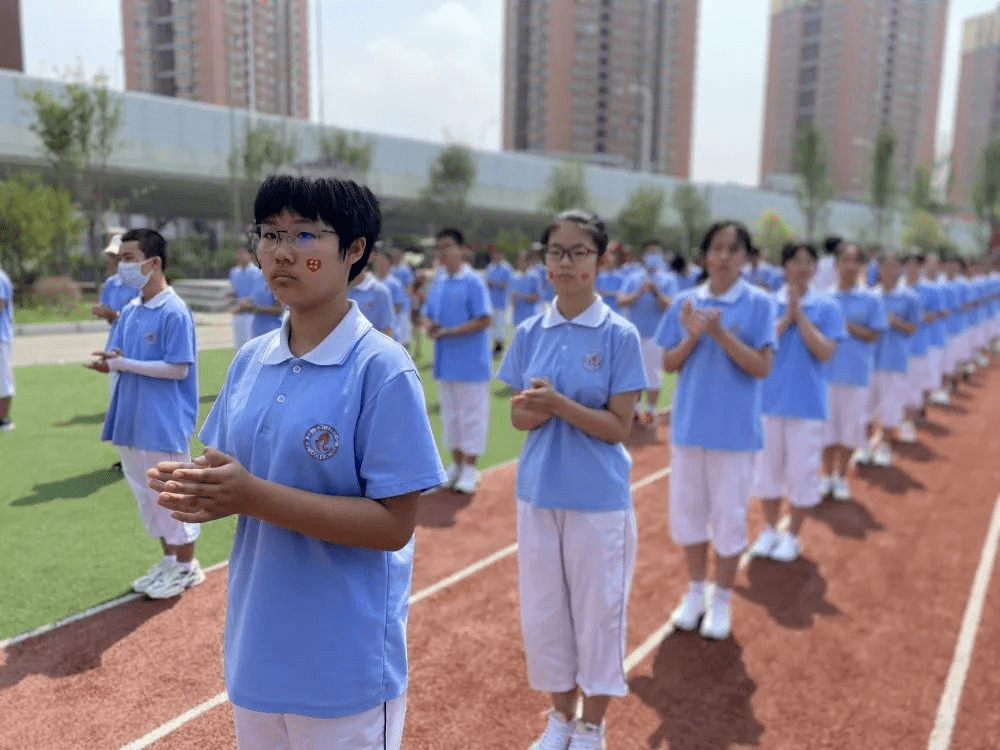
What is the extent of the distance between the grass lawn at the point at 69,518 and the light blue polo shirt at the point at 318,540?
41cm

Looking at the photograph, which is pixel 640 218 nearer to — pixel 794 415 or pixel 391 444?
pixel 794 415

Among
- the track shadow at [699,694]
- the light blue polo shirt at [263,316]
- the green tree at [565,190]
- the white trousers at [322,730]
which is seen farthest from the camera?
the green tree at [565,190]

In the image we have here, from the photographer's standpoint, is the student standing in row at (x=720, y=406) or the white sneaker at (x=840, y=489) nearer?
the student standing in row at (x=720, y=406)

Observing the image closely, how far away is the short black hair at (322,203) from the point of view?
5.90 feet

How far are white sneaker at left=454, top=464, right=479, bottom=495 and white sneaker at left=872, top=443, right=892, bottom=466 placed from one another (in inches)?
181

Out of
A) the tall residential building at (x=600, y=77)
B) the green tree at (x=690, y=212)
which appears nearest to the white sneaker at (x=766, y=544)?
the green tree at (x=690, y=212)

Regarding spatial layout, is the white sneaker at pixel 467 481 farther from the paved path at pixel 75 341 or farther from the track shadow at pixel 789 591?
the paved path at pixel 75 341

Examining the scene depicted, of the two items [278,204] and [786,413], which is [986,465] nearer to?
[786,413]

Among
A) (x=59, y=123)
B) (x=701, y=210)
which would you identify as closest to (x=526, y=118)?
(x=701, y=210)

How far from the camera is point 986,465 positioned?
29.8 feet

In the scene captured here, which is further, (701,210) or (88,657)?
(701,210)

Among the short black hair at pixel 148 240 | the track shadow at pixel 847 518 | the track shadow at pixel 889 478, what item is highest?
the short black hair at pixel 148 240

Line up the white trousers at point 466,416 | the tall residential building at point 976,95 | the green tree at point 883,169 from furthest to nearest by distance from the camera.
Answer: the tall residential building at point 976,95
the green tree at point 883,169
the white trousers at point 466,416

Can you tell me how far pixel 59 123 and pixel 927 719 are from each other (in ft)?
75.3
